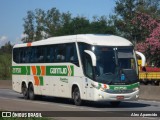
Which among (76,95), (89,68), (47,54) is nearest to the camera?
(89,68)

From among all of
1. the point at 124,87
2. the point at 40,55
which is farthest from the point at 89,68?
the point at 40,55

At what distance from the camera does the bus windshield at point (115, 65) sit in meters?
21.6

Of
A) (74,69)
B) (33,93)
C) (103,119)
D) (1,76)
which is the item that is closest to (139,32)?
(1,76)

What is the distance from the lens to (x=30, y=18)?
3841 inches

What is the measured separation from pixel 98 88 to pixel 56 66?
4223mm

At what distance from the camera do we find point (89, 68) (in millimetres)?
22094

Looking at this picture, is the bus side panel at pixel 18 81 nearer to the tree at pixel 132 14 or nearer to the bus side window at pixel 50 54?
the bus side window at pixel 50 54

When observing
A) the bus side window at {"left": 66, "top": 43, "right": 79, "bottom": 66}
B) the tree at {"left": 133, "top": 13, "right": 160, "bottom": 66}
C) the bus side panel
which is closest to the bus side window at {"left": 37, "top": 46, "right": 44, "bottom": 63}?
the bus side panel

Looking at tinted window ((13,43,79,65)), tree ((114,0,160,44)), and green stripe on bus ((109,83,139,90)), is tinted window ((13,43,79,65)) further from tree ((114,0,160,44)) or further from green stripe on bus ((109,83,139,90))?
tree ((114,0,160,44))

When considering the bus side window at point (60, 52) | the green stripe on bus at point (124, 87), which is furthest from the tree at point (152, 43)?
the green stripe on bus at point (124, 87)

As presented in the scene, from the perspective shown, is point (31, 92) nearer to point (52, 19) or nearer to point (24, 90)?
point (24, 90)

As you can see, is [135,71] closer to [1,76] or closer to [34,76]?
[34,76]

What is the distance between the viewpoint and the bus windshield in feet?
70.8

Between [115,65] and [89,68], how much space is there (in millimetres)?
1207
